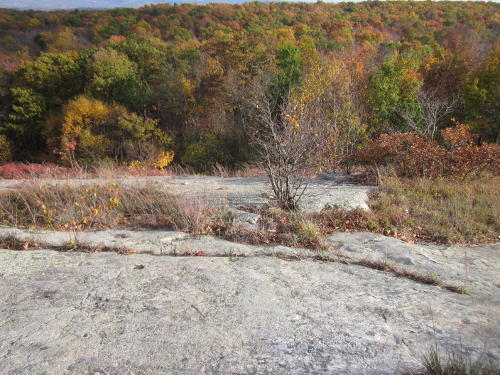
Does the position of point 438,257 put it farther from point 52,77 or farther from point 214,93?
point 52,77

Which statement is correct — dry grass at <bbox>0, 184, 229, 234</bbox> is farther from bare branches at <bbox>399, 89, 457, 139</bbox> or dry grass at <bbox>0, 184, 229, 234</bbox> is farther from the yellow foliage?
the yellow foliage

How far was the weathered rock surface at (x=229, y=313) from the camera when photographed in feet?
8.01

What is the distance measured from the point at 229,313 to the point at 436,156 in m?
7.33

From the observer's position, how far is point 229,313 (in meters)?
3.03

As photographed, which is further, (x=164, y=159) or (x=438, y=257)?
(x=164, y=159)

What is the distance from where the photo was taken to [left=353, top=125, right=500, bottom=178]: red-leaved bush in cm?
820

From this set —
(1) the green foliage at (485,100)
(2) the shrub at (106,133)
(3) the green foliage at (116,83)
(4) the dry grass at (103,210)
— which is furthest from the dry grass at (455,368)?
A: (3) the green foliage at (116,83)

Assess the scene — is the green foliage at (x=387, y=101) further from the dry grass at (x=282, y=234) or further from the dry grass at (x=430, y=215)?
the dry grass at (x=282, y=234)

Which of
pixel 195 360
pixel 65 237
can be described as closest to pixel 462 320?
pixel 195 360

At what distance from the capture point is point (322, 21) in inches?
2291

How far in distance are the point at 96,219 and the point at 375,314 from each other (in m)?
4.07

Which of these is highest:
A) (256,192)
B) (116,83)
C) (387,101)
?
(387,101)

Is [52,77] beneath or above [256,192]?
above

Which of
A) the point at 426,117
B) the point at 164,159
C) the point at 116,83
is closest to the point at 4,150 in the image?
the point at 116,83
